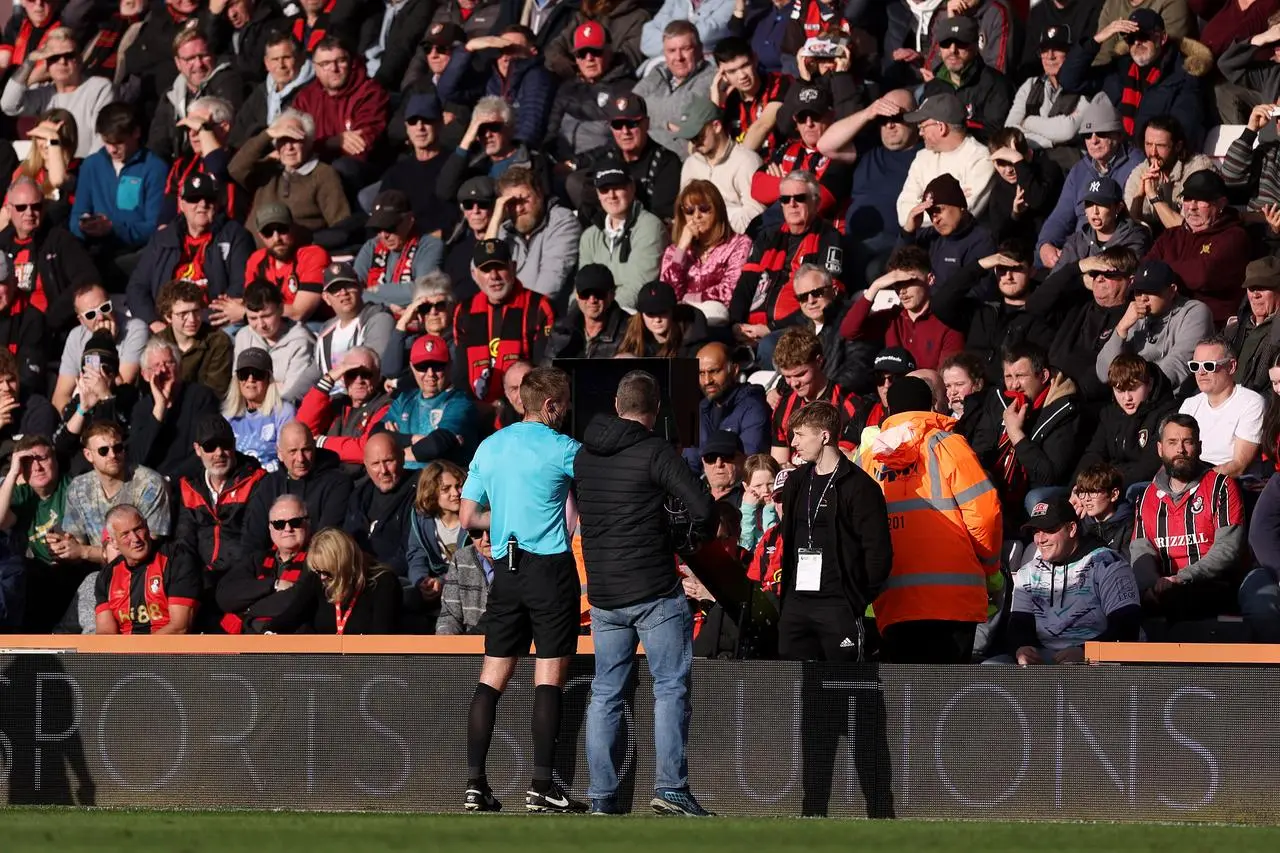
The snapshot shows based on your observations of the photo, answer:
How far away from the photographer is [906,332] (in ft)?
46.6

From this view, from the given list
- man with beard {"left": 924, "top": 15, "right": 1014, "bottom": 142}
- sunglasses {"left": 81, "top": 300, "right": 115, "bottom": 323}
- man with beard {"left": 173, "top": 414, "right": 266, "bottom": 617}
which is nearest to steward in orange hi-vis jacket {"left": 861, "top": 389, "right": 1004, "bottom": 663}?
man with beard {"left": 173, "top": 414, "right": 266, "bottom": 617}

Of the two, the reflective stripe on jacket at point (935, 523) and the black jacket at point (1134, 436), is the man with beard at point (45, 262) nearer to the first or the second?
the black jacket at point (1134, 436)

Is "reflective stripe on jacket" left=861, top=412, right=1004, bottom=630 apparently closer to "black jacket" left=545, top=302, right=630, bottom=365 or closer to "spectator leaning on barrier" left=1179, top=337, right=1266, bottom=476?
"spectator leaning on barrier" left=1179, top=337, right=1266, bottom=476

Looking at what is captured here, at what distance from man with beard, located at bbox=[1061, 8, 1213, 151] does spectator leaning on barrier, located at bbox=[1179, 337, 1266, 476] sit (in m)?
2.84

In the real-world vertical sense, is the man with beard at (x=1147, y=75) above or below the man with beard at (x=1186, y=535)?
above

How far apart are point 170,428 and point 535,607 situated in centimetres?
704

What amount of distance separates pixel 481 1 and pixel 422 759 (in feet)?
33.4

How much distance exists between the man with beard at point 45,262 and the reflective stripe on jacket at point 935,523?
9583 mm

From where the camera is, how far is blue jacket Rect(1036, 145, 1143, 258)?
1470 centimetres

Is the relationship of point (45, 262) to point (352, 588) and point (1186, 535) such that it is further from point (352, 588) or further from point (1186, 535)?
point (1186, 535)

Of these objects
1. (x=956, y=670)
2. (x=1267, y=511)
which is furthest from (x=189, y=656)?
(x=1267, y=511)

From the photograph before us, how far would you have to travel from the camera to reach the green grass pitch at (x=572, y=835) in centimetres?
819

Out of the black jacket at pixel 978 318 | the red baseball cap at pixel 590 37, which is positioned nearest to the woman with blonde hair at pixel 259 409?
the red baseball cap at pixel 590 37

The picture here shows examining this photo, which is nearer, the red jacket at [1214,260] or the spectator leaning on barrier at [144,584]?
the spectator leaning on barrier at [144,584]
